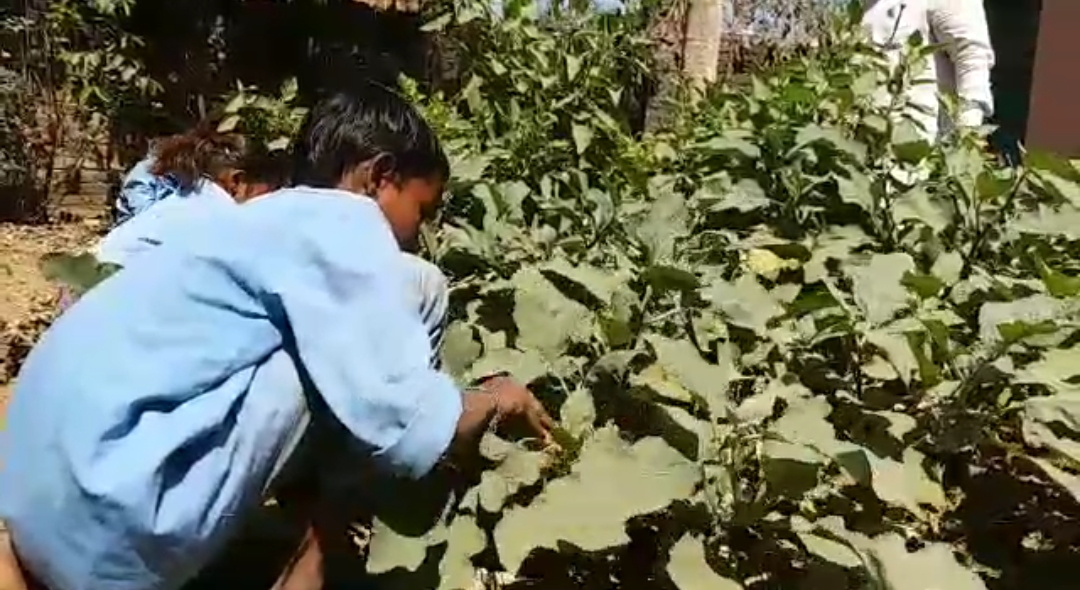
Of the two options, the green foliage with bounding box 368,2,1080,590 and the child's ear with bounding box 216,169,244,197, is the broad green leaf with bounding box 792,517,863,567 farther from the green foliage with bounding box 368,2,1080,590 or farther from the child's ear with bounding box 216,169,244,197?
the child's ear with bounding box 216,169,244,197

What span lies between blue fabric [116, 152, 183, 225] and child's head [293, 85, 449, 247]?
146 cm

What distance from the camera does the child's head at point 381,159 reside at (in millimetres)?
2273

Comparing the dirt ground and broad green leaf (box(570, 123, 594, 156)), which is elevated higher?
broad green leaf (box(570, 123, 594, 156))

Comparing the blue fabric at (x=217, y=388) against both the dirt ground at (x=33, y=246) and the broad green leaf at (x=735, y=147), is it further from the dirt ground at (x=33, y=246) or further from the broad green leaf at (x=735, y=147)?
the dirt ground at (x=33, y=246)

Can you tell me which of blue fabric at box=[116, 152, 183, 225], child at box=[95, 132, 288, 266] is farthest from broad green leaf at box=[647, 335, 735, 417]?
blue fabric at box=[116, 152, 183, 225]

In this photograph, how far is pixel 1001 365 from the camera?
6.57 feet

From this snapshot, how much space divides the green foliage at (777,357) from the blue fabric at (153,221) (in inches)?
18.2

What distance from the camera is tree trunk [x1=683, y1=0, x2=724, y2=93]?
549 cm

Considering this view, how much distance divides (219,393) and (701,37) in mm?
3706

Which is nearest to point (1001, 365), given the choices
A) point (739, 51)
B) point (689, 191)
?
point (689, 191)

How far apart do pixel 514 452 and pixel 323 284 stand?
0.32m

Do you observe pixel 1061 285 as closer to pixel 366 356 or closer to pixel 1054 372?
pixel 1054 372

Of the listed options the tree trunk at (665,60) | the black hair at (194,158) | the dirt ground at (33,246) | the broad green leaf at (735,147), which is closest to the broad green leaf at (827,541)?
the broad green leaf at (735,147)

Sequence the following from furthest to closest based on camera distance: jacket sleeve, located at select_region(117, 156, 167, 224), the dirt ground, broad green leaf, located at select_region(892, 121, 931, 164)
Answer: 1. the dirt ground
2. jacket sleeve, located at select_region(117, 156, 167, 224)
3. broad green leaf, located at select_region(892, 121, 931, 164)
